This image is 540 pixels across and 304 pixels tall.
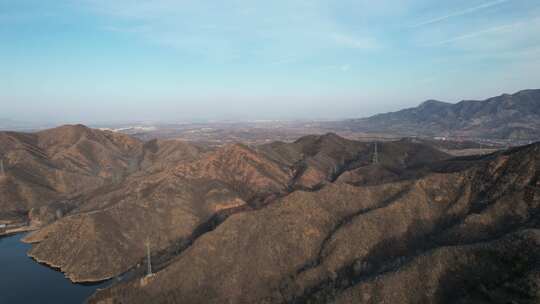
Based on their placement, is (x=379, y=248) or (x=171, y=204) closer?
(x=379, y=248)

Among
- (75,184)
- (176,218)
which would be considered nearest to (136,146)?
(75,184)

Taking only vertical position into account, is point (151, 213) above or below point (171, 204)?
below

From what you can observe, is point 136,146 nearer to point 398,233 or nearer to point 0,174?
point 0,174

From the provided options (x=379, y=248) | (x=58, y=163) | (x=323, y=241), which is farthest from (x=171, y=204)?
(x=58, y=163)

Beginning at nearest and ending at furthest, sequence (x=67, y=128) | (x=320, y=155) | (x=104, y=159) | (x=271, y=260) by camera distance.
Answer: (x=271, y=260), (x=320, y=155), (x=104, y=159), (x=67, y=128)

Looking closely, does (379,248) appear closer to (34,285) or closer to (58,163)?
(34,285)
